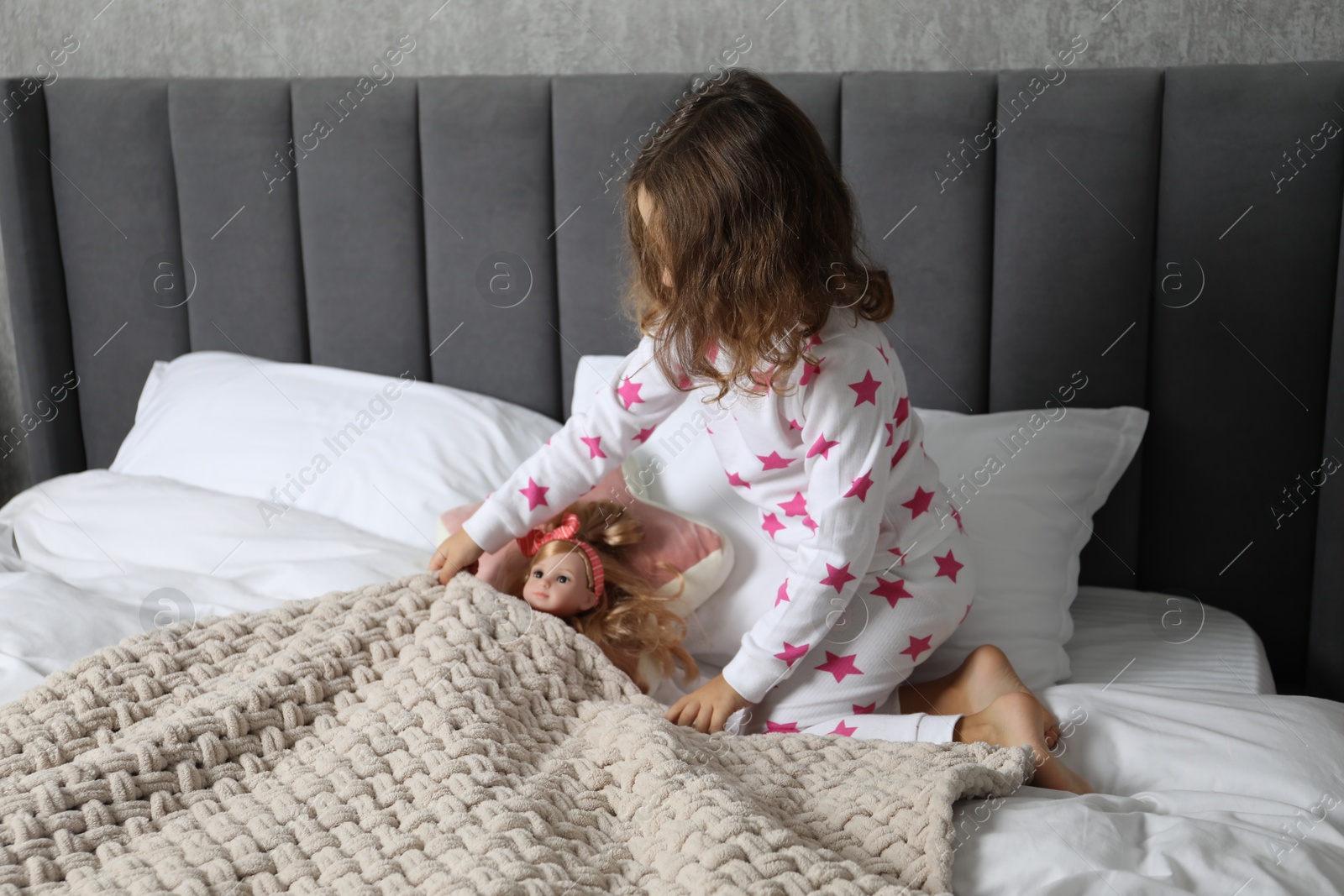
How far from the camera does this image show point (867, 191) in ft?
4.55

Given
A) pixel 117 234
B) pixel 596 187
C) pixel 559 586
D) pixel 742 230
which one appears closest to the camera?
pixel 742 230

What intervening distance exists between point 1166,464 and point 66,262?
5.85 feet

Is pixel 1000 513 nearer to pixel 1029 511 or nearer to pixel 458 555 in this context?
pixel 1029 511

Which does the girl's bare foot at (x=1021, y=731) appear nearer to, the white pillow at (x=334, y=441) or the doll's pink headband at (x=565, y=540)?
the doll's pink headband at (x=565, y=540)

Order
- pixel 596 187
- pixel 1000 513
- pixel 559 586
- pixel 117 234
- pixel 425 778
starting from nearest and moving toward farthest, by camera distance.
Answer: pixel 425 778 → pixel 559 586 → pixel 1000 513 → pixel 596 187 → pixel 117 234

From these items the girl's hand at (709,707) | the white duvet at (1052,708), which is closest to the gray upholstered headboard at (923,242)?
the white duvet at (1052,708)

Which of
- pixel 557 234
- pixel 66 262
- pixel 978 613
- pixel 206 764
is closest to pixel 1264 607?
pixel 978 613

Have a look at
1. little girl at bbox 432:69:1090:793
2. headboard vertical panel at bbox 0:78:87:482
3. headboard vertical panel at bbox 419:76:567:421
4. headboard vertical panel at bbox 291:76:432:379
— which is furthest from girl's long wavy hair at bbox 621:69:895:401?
headboard vertical panel at bbox 0:78:87:482

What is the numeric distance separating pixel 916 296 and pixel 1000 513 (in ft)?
1.06

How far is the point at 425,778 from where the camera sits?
0.83 metres

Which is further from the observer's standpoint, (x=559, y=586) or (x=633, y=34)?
(x=633, y=34)

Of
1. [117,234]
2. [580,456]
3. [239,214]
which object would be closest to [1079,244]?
[580,456]

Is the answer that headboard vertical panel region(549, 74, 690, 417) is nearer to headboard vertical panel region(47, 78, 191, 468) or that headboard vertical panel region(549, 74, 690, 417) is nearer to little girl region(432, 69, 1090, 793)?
little girl region(432, 69, 1090, 793)

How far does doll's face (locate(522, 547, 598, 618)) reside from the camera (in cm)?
108
